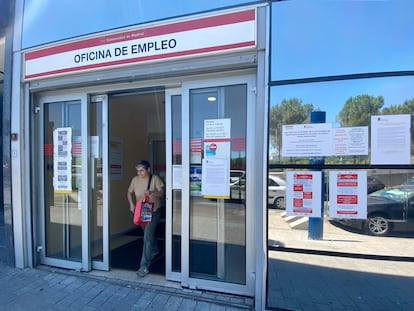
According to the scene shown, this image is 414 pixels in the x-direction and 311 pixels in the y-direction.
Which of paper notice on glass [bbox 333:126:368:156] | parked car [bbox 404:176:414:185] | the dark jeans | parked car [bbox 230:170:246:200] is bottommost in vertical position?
the dark jeans

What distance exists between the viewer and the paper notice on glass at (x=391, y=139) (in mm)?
2291

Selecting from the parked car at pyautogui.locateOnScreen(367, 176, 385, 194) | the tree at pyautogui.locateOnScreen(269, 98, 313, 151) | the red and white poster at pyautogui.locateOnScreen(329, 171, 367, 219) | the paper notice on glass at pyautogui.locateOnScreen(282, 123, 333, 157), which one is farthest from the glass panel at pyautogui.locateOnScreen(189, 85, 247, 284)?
the parked car at pyautogui.locateOnScreen(367, 176, 385, 194)

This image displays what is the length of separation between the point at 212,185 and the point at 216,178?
0.10 m

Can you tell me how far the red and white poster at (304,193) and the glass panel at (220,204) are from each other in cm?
55

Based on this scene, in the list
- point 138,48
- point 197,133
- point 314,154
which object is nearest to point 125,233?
point 197,133

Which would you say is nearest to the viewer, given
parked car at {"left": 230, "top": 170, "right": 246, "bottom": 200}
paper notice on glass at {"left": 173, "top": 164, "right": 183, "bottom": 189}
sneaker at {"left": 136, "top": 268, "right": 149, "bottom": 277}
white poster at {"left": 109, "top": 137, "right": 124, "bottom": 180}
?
parked car at {"left": 230, "top": 170, "right": 246, "bottom": 200}

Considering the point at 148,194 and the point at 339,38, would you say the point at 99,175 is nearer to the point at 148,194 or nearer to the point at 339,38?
the point at 148,194

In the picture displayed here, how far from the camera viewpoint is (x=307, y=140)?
250cm

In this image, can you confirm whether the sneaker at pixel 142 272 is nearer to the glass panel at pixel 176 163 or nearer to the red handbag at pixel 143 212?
the glass panel at pixel 176 163

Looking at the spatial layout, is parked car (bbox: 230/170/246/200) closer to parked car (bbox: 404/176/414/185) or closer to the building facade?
the building facade

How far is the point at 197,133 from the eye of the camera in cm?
306

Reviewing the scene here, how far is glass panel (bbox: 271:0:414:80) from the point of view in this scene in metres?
2.30

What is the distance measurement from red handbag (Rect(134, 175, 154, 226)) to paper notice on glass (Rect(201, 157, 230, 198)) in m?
1.01

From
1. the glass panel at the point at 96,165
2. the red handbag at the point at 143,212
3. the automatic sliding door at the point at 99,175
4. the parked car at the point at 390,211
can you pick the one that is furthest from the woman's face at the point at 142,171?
the parked car at the point at 390,211
